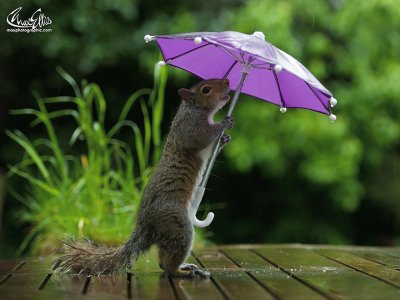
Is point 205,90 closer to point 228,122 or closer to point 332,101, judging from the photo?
point 228,122

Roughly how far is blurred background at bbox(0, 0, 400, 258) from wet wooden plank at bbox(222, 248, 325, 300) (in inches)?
131

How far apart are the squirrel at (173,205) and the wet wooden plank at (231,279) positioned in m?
0.12

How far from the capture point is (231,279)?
304 cm

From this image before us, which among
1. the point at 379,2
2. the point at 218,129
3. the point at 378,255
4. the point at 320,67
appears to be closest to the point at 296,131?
the point at 320,67

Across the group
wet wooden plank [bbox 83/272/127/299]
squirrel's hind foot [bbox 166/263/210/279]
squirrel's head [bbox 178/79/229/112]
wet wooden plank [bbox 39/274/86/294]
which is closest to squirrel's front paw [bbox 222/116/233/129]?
squirrel's head [bbox 178/79/229/112]

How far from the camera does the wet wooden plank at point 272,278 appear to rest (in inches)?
103

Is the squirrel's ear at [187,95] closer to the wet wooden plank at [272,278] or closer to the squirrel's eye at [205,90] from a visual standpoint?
the squirrel's eye at [205,90]

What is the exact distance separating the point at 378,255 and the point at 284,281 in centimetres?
130

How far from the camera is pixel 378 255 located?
4082 mm

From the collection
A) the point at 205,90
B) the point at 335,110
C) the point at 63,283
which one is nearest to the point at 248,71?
the point at 205,90

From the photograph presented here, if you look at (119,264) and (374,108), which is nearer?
(119,264)

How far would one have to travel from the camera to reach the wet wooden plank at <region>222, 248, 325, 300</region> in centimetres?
262

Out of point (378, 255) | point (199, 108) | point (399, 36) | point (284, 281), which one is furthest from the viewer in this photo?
point (399, 36)

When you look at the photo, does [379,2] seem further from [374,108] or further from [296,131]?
[296,131]
